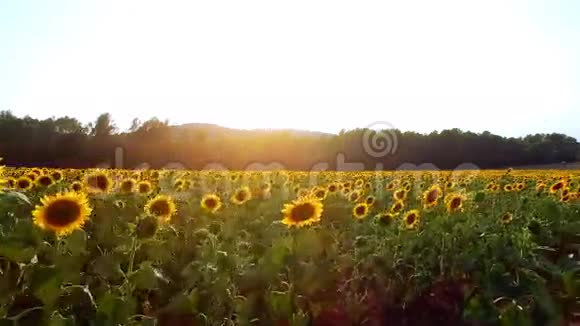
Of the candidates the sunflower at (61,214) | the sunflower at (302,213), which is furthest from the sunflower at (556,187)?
the sunflower at (61,214)

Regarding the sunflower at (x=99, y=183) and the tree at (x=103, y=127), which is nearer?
the sunflower at (x=99, y=183)

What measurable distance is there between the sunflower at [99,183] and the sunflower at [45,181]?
1.32 ft

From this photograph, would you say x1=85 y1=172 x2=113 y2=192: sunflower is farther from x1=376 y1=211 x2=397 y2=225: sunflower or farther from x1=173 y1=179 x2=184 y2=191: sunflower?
x1=376 y1=211 x2=397 y2=225: sunflower

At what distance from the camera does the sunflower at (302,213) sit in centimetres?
499

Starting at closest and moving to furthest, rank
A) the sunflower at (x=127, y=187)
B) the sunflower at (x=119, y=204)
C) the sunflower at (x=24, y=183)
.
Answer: the sunflower at (x=119, y=204) < the sunflower at (x=127, y=187) < the sunflower at (x=24, y=183)

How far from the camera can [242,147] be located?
35781mm

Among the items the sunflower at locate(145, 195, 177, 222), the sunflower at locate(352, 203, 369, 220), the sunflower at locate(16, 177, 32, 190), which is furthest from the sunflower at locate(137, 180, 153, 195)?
the sunflower at locate(352, 203, 369, 220)

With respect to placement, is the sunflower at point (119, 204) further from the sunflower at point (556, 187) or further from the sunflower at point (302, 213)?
the sunflower at point (556, 187)

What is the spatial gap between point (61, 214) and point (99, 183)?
3.73 m

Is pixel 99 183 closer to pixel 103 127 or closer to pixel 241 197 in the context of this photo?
pixel 241 197

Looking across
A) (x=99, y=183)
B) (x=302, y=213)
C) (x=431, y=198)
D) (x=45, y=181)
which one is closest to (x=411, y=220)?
(x=431, y=198)

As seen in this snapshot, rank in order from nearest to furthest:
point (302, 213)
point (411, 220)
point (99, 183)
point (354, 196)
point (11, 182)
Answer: point (302, 213)
point (411, 220)
point (99, 183)
point (11, 182)
point (354, 196)

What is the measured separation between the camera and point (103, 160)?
31000mm

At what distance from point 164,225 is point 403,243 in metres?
2.30
